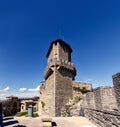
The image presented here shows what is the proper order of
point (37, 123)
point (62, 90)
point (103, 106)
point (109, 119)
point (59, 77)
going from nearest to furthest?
1. point (109, 119)
2. point (37, 123)
3. point (103, 106)
4. point (62, 90)
5. point (59, 77)

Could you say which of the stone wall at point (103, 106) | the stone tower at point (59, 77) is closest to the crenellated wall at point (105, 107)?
the stone wall at point (103, 106)

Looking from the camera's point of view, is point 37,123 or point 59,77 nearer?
point 37,123

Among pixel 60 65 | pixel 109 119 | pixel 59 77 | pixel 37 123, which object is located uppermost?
pixel 60 65

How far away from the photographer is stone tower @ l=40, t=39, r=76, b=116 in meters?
23.9

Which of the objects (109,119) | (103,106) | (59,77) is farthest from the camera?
(59,77)

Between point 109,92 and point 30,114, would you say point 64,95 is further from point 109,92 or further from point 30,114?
point 109,92

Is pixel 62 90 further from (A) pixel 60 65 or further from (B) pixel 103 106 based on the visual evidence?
(B) pixel 103 106

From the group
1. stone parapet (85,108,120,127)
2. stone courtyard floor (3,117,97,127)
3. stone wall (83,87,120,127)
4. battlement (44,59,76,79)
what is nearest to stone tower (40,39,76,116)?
battlement (44,59,76,79)

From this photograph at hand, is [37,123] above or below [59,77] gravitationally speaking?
below

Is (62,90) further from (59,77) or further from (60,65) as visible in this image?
(60,65)

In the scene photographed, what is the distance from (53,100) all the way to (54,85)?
2.51m

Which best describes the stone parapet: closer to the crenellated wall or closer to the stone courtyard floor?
the crenellated wall

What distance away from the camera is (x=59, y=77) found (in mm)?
25328

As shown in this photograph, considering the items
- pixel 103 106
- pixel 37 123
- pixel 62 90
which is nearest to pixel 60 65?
pixel 62 90
